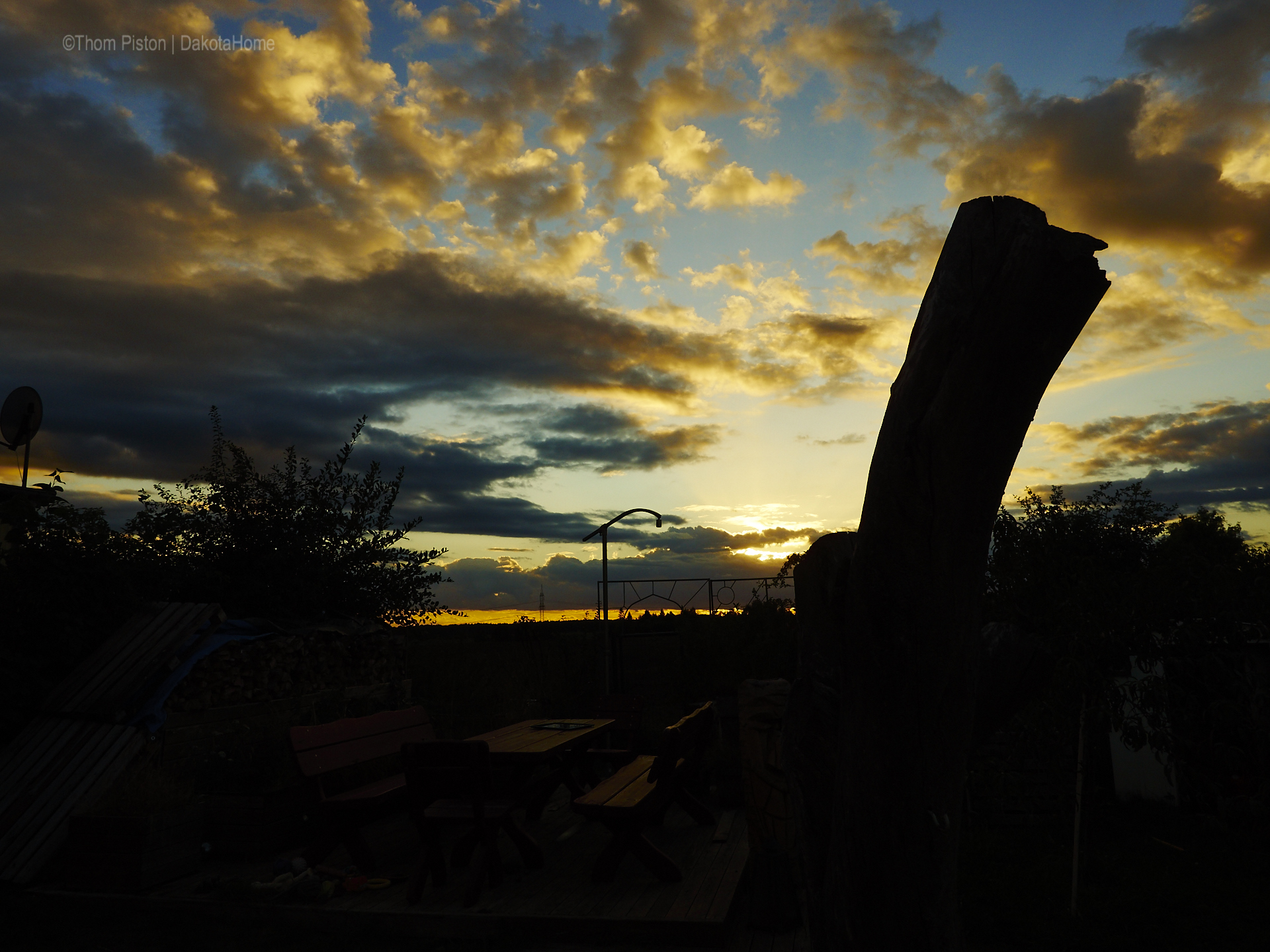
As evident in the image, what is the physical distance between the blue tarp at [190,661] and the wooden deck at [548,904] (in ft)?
5.28

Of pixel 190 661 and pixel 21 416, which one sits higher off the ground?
pixel 21 416

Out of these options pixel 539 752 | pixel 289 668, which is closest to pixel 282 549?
pixel 289 668

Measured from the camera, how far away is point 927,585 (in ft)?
7.34

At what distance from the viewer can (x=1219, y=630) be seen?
571 cm

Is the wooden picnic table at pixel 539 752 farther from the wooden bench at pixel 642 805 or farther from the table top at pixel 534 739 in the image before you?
the wooden bench at pixel 642 805

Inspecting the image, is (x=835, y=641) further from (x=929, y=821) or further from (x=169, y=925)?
(x=169, y=925)

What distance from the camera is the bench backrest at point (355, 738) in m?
6.12

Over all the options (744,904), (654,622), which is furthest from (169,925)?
(654,622)

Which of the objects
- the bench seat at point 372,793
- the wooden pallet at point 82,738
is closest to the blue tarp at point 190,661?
the wooden pallet at point 82,738

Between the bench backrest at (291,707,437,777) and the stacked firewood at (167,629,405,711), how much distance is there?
223 cm

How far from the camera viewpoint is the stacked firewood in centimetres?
842

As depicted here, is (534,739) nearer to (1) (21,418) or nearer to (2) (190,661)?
(2) (190,661)

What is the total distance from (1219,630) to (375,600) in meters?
10.9

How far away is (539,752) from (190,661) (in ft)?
13.7
